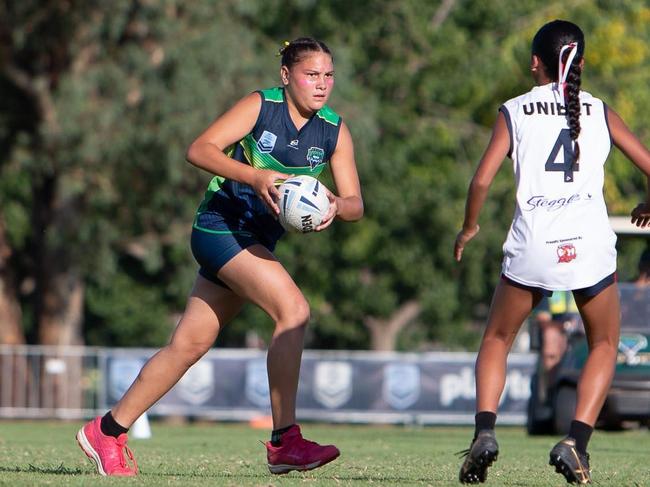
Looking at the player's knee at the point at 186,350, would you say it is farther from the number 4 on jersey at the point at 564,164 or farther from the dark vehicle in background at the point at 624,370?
the dark vehicle in background at the point at 624,370

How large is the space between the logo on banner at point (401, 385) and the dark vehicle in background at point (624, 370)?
10311mm

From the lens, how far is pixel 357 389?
2705cm

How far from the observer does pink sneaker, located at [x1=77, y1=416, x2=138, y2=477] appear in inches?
296

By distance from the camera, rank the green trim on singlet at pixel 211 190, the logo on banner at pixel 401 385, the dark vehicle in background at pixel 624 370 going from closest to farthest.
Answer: the green trim on singlet at pixel 211 190, the dark vehicle in background at pixel 624 370, the logo on banner at pixel 401 385

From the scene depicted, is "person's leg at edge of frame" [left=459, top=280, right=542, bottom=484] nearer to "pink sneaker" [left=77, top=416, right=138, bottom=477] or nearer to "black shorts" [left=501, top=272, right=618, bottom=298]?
"black shorts" [left=501, top=272, right=618, bottom=298]

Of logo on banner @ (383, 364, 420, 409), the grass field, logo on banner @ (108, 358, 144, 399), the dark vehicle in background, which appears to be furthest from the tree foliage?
the grass field

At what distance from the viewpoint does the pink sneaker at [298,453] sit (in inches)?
292

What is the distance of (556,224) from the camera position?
270 inches

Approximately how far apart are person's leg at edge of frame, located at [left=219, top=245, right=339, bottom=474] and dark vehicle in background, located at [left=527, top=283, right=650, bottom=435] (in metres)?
8.87

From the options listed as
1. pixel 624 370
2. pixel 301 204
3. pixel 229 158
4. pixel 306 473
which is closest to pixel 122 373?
pixel 624 370

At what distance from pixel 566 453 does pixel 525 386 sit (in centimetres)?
2051

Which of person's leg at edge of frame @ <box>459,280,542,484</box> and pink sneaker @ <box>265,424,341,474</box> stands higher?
person's leg at edge of frame @ <box>459,280,542,484</box>

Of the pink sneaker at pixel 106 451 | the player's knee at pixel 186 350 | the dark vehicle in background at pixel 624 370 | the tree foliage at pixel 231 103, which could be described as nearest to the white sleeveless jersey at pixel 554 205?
the player's knee at pixel 186 350

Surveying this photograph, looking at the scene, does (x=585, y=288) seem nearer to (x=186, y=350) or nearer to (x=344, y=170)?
(x=344, y=170)
